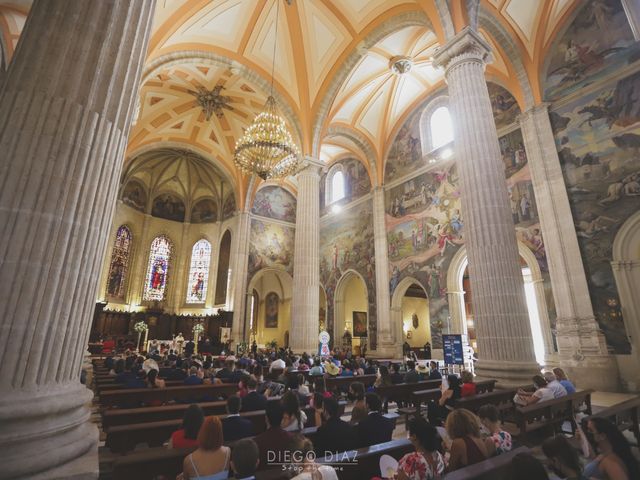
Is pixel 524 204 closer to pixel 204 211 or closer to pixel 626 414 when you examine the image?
pixel 626 414

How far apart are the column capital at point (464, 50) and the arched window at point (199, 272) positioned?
18730mm

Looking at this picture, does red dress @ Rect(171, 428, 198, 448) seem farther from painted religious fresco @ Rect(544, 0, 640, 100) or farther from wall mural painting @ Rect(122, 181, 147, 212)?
wall mural painting @ Rect(122, 181, 147, 212)

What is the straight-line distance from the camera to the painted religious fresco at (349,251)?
15.6m

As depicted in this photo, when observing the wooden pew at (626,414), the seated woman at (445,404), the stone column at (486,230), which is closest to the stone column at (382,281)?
the stone column at (486,230)

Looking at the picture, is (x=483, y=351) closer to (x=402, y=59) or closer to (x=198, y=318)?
(x=402, y=59)

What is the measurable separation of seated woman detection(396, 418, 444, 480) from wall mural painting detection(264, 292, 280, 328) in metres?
21.4

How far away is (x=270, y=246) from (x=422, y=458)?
18.7 m

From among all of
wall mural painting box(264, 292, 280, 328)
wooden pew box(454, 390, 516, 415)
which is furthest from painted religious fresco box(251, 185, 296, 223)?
wooden pew box(454, 390, 516, 415)

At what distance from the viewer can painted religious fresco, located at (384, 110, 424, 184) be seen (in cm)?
1439

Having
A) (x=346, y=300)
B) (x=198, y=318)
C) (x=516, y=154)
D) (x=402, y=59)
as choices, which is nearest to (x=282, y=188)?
(x=346, y=300)

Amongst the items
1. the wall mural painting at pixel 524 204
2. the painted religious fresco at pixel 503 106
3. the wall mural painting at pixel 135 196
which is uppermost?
the wall mural painting at pixel 135 196

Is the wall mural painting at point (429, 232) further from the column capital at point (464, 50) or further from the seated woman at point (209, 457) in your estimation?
the seated woman at point (209, 457)

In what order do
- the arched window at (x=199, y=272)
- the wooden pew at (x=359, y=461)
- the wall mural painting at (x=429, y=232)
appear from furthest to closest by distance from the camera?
the arched window at (x=199, y=272) → the wall mural painting at (x=429, y=232) → the wooden pew at (x=359, y=461)

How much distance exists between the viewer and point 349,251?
17250 mm
